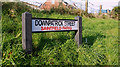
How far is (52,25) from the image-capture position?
290cm

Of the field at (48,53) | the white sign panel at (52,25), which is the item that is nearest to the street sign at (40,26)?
the white sign panel at (52,25)

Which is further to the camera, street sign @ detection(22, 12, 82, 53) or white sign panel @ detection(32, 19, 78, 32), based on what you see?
white sign panel @ detection(32, 19, 78, 32)

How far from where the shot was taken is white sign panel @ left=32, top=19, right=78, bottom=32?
8.71ft

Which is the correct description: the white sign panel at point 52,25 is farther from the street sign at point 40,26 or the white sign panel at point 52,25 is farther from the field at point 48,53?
the field at point 48,53

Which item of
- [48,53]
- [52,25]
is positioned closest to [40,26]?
[52,25]

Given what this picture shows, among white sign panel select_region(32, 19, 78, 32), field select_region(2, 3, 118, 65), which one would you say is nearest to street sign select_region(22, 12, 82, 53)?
white sign panel select_region(32, 19, 78, 32)

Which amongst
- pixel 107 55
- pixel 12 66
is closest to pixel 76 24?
pixel 107 55

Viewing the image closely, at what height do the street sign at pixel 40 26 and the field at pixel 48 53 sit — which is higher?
the street sign at pixel 40 26

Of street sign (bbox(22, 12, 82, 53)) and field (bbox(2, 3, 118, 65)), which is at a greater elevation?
street sign (bbox(22, 12, 82, 53))

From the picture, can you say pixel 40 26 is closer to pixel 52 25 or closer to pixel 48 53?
pixel 52 25

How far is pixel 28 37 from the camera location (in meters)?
2.50

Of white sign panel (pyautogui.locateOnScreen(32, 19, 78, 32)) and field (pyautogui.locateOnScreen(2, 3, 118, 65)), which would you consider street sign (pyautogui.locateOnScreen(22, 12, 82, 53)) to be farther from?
field (pyautogui.locateOnScreen(2, 3, 118, 65))

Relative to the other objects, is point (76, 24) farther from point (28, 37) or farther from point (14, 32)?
point (14, 32)

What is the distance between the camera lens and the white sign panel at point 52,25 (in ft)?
8.71
